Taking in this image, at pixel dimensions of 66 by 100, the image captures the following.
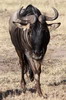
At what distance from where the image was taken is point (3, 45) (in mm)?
13539

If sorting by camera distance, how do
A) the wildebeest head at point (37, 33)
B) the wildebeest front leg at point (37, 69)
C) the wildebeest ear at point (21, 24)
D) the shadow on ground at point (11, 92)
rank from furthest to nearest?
1. the shadow on ground at point (11, 92)
2. the wildebeest front leg at point (37, 69)
3. the wildebeest ear at point (21, 24)
4. the wildebeest head at point (37, 33)

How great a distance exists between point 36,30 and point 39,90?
4.74 feet

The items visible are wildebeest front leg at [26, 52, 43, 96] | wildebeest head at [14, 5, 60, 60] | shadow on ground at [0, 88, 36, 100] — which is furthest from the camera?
shadow on ground at [0, 88, 36, 100]

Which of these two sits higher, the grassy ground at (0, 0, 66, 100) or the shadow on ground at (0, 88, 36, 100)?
the shadow on ground at (0, 88, 36, 100)

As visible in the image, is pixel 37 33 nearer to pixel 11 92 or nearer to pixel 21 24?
pixel 21 24

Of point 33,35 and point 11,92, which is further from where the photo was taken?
point 11,92

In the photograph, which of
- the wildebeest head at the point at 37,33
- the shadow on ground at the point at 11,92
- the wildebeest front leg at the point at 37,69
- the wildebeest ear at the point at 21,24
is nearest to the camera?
the wildebeest head at the point at 37,33

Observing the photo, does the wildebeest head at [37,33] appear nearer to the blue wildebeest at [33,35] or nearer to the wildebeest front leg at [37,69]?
the blue wildebeest at [33,35]

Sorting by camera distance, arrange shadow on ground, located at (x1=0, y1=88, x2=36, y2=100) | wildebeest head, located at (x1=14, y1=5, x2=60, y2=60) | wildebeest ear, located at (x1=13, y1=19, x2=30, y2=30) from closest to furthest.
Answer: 1. wildebeest head, located at (x1=14, y1=5, x2=60, y2=60)
2. wildebeest ear, located at (x1=13, y1=19, x2=30, y2=30)
3. shadow on ground, located at (x1=0, y1=88, x2=36, y2=100)

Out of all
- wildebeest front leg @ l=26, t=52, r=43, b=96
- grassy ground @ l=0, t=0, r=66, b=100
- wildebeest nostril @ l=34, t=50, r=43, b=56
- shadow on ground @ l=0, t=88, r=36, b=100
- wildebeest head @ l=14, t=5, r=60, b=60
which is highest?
wildebeest head @ l=14, t=5, r=60, b=60

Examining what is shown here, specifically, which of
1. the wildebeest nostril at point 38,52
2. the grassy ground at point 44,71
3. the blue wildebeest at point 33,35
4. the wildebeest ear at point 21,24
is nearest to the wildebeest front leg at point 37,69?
the blue wildebeest at point 33,35

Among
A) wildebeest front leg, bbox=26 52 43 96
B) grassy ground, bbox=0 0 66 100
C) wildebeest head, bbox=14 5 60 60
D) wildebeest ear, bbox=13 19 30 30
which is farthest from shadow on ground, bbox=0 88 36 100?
wildebeest ear, bbox=13 19 30 30

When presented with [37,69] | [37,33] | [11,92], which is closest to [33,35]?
[37,33]

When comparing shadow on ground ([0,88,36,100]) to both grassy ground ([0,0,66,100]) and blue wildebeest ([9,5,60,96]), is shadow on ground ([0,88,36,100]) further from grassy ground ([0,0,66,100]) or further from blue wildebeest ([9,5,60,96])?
blue wildebeest ([9,5,60,96])
